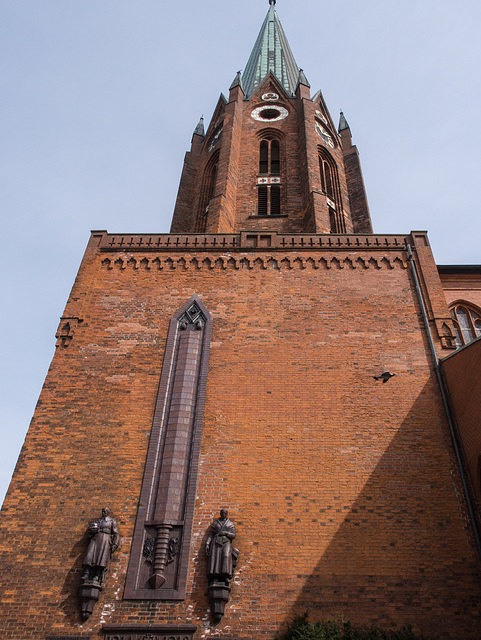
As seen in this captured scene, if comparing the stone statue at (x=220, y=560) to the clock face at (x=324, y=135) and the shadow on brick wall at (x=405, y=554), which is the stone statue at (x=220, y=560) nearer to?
the shadow on brick wall at (x=405, y=554)

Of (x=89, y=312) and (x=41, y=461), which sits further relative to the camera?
(x=89, y=312)

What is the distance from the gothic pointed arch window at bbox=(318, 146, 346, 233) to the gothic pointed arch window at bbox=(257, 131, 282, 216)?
1.84m

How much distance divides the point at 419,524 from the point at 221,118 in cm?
2082

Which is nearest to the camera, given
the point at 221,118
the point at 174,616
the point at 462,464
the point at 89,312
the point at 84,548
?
the point at 174,616

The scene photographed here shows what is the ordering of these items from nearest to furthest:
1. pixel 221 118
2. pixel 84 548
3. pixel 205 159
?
1. pixel 84 548
2. pixel 205 159
3. pixel 221 118

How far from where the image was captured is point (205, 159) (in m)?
23.6

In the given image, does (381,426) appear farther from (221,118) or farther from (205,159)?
(221,118)

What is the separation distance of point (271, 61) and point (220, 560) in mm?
27919

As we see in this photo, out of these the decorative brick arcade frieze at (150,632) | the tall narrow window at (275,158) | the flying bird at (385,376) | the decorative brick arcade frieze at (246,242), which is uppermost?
the tall narrow window at (275,158)

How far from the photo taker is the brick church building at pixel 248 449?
9.59 metres

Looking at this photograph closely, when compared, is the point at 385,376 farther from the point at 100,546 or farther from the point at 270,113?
the point at 270,113

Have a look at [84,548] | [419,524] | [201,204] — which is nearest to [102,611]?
[84,548]

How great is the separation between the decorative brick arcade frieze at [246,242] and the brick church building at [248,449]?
2.3 inches

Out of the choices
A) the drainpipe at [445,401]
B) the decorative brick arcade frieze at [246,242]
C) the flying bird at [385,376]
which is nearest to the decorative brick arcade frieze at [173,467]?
the decorative brick arcade frieze at [246,242]
